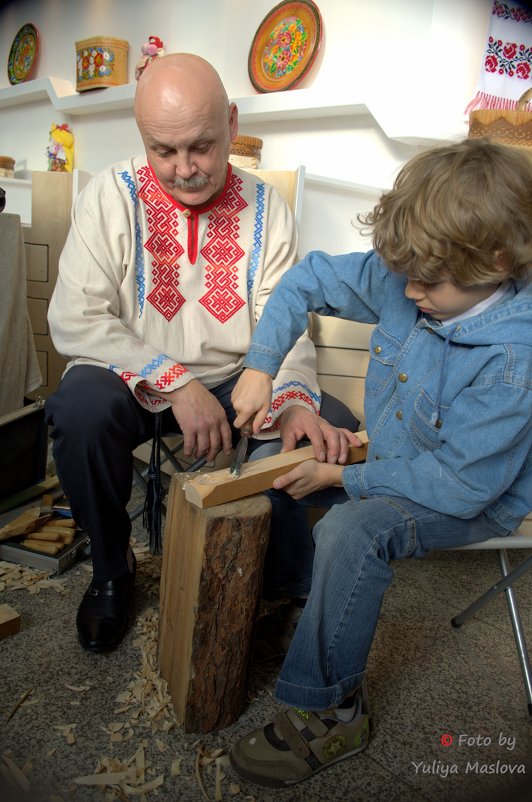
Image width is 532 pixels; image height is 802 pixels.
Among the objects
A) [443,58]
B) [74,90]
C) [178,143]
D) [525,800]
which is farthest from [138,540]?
[525,800]

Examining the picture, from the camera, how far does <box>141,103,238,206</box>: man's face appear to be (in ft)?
2.97

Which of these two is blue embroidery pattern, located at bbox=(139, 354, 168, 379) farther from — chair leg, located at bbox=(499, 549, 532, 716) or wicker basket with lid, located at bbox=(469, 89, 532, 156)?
wicker basket with lid, located at bbox=(469, 89, 532, 156)

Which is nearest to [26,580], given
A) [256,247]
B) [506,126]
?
[256,247]

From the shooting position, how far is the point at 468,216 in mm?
720

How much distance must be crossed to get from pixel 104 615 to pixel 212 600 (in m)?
0.29

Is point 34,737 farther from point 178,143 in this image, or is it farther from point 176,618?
point 178,143

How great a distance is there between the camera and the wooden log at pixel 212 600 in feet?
2.50

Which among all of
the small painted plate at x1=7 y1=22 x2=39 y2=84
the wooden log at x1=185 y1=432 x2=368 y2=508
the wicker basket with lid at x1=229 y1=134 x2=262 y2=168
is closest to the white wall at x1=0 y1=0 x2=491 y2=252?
the small painted plate at x1=7 y1=22 x2=39 y2=84

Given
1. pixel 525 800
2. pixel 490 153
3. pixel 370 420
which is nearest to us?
pixel 525 800

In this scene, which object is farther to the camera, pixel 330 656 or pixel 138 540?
pixel 138 540

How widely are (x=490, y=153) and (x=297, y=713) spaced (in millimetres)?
727

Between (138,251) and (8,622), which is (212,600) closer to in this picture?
(8,622)

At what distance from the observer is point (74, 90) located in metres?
0.58

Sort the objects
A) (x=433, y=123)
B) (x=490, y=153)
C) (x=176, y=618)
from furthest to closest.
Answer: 1. (x=433, y=123)
2. (x=176, y=618)
3. (x=490, y=153)
